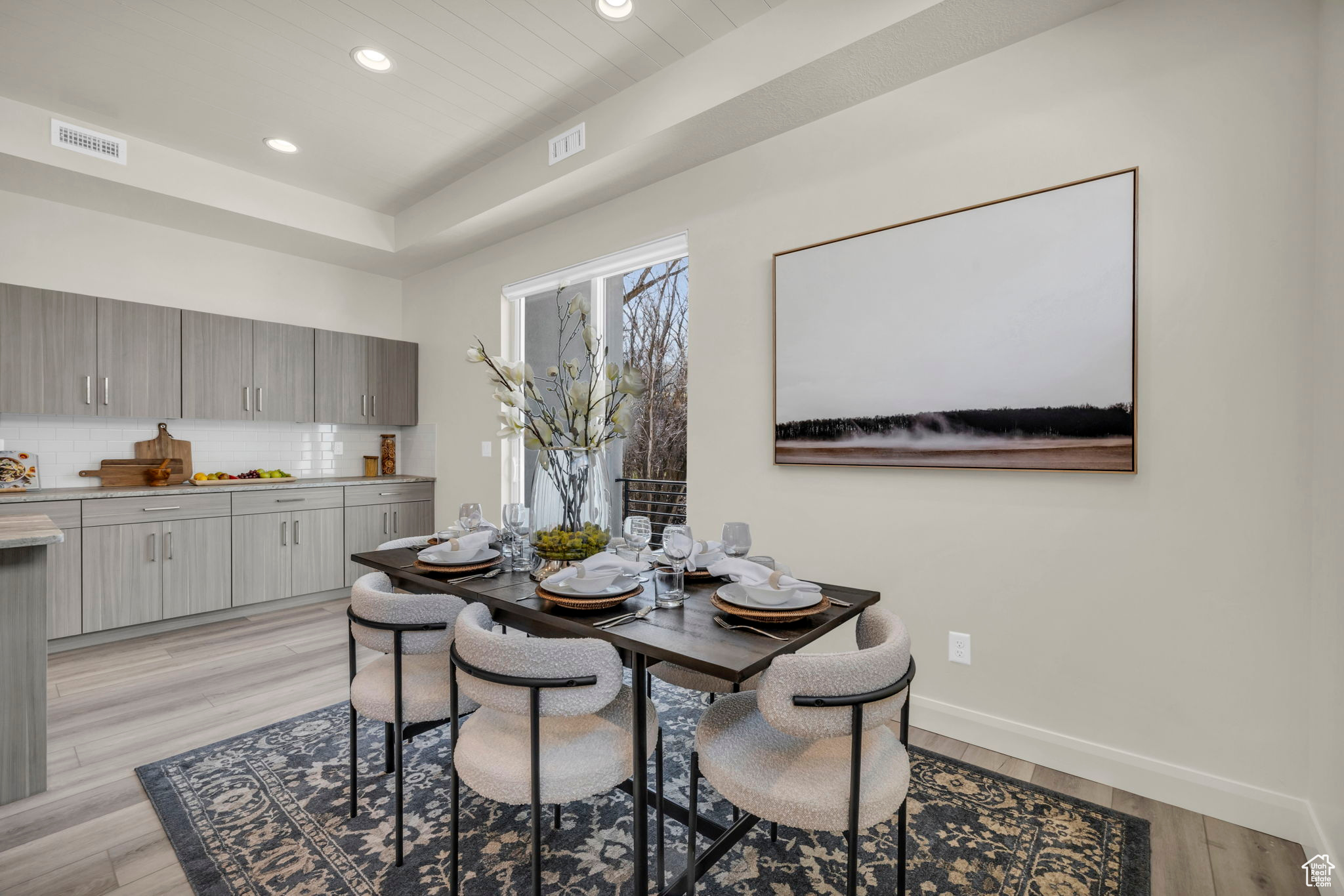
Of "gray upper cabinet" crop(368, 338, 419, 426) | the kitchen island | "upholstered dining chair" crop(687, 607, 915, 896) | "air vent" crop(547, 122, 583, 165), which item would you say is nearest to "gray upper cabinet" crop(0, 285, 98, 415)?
"gray upper cabinet" crop(368, 338, 419, 426)

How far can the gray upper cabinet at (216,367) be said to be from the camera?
400 cm

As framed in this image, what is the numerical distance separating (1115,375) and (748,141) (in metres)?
1.91

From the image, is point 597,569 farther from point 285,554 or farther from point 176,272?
point 176,272

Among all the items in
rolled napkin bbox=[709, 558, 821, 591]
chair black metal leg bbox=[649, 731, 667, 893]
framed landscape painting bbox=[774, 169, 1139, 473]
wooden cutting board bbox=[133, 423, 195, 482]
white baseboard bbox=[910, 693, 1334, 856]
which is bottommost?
white baseboard bbox=[910, 693, 1334, 856]

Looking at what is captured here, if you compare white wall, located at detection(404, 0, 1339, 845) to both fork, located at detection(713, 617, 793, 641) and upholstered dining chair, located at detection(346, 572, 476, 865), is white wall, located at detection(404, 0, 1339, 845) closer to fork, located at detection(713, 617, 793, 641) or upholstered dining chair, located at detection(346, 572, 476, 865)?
fork, located at detection(713, 617, 793, 641)

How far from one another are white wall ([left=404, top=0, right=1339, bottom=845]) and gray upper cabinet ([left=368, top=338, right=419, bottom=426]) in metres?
3.62

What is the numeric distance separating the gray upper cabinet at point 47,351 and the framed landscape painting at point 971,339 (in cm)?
404

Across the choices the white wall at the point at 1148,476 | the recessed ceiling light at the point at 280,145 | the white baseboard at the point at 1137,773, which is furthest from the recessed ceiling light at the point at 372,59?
the white baseboard at the point at 1137,773

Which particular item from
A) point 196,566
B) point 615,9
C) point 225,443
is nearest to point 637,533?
point 615,9

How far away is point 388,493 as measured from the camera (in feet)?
15.8

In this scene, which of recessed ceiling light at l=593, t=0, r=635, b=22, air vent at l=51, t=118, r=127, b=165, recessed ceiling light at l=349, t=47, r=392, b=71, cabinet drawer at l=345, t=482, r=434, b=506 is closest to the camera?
recessed ceiling light at l=593, t=0, r=635, b=22

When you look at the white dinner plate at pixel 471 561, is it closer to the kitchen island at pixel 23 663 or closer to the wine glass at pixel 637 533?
the wine glass at pixel 637 533

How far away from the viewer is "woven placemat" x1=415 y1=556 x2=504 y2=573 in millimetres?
1963

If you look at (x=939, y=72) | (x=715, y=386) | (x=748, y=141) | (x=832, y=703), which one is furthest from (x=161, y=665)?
(x=939, y=72)
